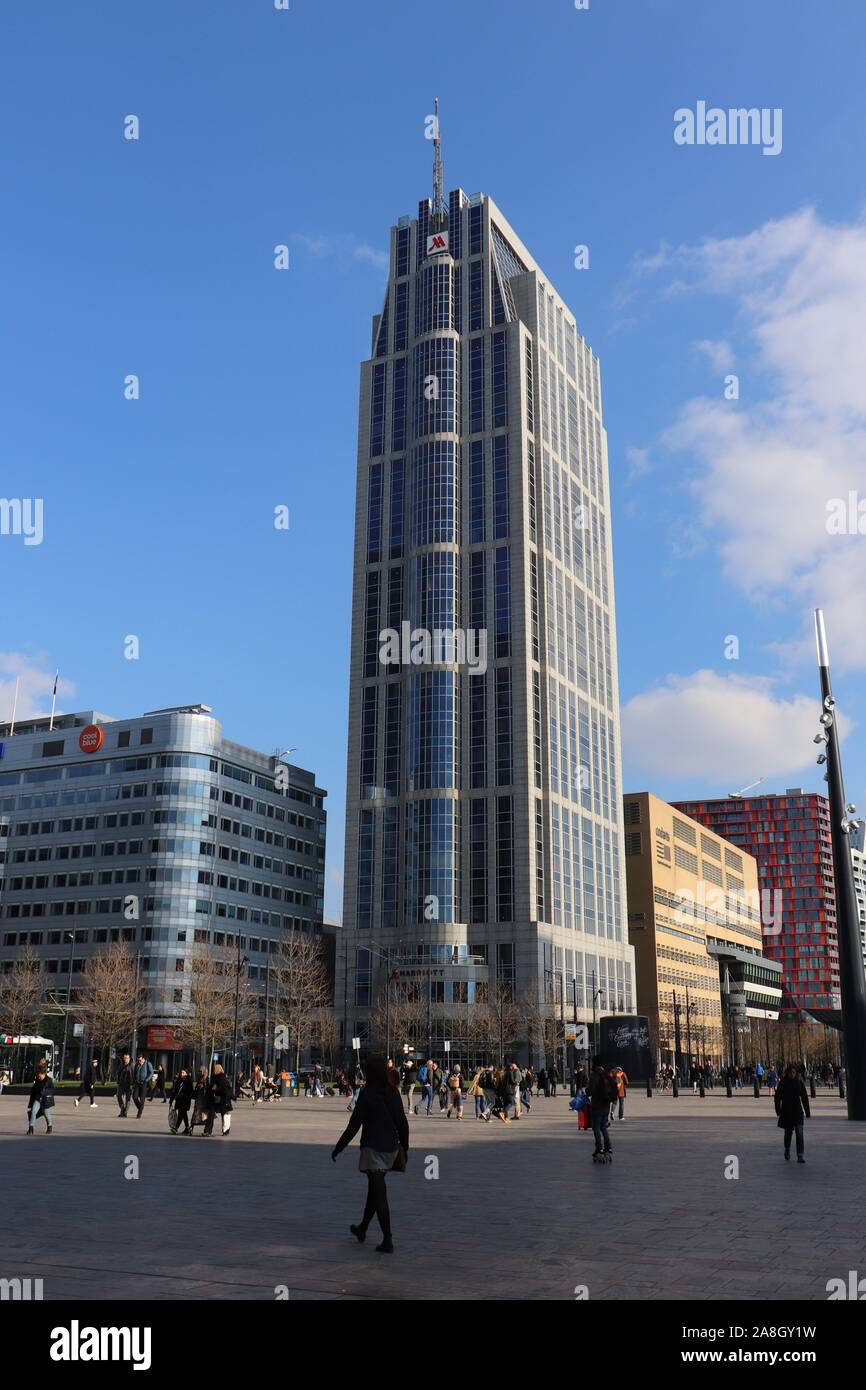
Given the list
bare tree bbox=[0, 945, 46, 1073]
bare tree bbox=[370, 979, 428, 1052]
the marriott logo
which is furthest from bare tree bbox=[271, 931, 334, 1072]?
the marriott logo

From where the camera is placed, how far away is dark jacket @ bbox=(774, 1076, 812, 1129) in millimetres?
21312

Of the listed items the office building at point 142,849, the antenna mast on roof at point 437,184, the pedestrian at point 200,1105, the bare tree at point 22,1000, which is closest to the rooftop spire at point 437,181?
the antenna mast on roof at point 437,184

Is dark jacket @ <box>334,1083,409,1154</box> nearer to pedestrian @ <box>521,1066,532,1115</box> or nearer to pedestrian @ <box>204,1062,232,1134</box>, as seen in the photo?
pedestrian @ <box>204,1062,232,1134</box>

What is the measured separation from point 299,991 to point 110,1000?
1503cm

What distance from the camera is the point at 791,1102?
69.9 ft

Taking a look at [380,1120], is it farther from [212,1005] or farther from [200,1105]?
[212,1005]

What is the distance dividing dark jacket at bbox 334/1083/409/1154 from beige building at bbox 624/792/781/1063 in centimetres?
10910

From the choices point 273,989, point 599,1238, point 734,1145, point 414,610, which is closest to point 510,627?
point 414,610

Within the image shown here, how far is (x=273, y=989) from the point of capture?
358 ft

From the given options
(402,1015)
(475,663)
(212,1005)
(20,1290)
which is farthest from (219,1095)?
(475,663)

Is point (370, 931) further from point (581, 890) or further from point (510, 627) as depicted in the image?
point (510, 627)

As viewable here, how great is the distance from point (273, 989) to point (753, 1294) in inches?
4102

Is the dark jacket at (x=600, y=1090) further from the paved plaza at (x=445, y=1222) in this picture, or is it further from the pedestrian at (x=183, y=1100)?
the pedestrian at (x=183, y=1100)
